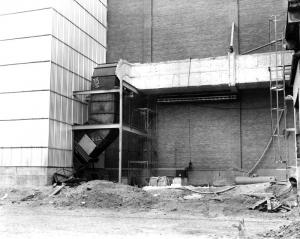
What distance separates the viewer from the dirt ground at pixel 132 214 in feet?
40.2

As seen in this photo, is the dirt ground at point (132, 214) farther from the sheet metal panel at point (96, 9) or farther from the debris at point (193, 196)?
the sheet metal panel at point (96, 9)

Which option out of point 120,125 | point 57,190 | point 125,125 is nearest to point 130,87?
point 125,125

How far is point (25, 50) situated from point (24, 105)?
3280mm

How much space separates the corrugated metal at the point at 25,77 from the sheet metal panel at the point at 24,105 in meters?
0.36

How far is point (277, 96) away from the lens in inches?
1049

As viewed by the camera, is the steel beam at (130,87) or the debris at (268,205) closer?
the debris at (268,205)

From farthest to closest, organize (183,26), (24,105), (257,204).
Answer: (183,26), (24,105), (257,204)

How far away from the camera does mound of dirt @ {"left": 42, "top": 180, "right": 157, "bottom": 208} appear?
20156 millimetres

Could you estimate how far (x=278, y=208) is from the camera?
17.7m

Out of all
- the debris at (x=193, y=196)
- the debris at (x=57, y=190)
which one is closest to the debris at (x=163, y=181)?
the debris at (x=193, y=196)

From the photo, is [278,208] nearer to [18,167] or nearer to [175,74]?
[175,74]

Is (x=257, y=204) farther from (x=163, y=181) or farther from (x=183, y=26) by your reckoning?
(x=183, y=26)

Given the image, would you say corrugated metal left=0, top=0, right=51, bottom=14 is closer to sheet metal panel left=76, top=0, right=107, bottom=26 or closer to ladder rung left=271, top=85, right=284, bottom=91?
sheet metal panel left=76, top=0, right=107, bottom=26

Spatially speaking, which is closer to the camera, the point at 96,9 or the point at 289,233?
the point at 289,233
